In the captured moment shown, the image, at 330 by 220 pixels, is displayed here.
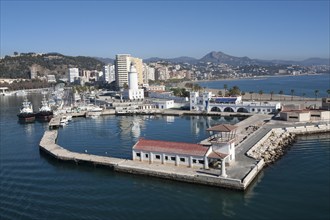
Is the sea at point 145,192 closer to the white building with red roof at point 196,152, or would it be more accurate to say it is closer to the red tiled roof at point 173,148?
the white building with red roof at point 196,152

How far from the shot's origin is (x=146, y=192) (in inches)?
1130

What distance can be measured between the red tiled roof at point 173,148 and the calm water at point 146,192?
127 inches

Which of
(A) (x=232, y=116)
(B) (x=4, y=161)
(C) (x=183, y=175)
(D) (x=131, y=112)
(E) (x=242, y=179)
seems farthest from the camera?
(D) (x=131, y=112)

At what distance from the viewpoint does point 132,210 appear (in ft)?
82.7

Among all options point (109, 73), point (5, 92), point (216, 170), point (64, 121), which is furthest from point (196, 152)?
point (5, 92)

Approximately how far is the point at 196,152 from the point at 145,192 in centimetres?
606

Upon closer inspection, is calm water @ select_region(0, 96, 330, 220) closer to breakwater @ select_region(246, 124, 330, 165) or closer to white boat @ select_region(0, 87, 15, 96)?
breakwater @ select_region(246, 124, 330, 165)

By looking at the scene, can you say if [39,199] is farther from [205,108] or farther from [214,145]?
[205,108]

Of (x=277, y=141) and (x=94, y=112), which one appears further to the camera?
(x=94, y=112)

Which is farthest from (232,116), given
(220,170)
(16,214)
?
(16,214)

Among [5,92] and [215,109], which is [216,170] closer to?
[215,109]

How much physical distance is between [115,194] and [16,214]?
7.54 m

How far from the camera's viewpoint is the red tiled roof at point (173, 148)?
31625 mm

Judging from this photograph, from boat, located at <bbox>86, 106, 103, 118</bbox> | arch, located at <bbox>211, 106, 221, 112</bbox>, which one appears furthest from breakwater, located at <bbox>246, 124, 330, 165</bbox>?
boat, located at <bbox>86, 106, 103, 118</bbox>
